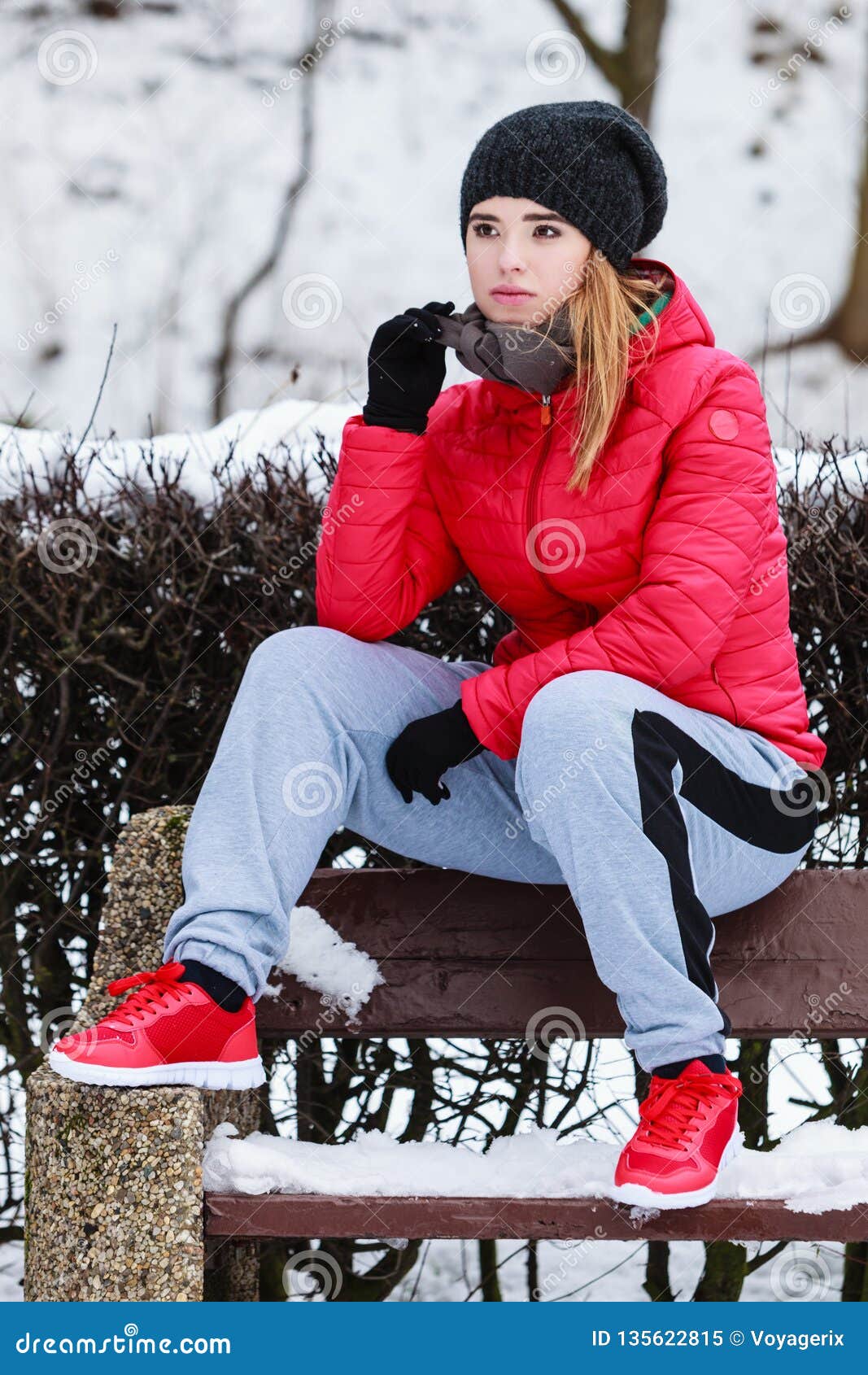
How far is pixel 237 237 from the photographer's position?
229 inches

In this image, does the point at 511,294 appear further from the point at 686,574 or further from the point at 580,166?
the point at 686,574

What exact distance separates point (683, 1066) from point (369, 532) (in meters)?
0.97

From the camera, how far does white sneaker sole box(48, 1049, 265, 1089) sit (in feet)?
5.58

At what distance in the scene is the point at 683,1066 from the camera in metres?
1.73

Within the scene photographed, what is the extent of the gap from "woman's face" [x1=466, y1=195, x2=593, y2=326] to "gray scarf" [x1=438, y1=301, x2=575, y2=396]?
1.0 inches

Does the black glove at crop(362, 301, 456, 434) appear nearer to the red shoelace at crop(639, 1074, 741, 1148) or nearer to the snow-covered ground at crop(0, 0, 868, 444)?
the red shoelace at crop(639, 1074, 741, 1148)

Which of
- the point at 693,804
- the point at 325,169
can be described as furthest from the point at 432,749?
the point at 325,169

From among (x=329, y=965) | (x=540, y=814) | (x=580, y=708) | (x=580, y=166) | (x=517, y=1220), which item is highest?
(x=580, y=166)

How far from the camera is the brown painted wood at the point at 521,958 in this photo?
2070mm

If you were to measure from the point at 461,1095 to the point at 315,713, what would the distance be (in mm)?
1084

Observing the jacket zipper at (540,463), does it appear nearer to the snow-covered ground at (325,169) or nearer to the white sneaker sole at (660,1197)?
the white sneaker sole at (660,1197)

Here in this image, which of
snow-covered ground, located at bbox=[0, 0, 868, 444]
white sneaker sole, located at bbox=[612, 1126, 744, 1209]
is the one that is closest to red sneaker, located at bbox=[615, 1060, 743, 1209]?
white sneaker sole, located at bbox=[612, 1126, 744, 1209]

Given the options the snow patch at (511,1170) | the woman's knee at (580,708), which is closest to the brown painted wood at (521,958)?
the snow patch at (511,1170)

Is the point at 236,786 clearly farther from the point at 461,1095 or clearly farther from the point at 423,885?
the point at 461,1095
